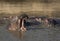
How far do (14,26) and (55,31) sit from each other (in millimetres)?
1151

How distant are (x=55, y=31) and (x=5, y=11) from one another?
3216 millimetres

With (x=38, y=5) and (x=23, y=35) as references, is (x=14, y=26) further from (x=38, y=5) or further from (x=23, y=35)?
(x=38, y=5)

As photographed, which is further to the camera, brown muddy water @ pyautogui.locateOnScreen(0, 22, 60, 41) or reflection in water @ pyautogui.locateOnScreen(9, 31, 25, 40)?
reflection in water @ pyautogui.locateOnScreen(9, 31, 25, 40)

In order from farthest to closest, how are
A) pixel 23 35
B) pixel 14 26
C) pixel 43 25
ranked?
pixel 43 25 → pixel 14 26 → pixel 23 35

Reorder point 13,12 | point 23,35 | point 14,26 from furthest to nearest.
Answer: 1. point 13,12
2. point 14,26
3. point 23,35

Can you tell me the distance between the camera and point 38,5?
38.2 feet

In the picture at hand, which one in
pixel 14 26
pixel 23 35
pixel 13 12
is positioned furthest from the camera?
pixel 13 12

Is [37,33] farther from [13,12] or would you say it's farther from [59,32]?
[13,12]

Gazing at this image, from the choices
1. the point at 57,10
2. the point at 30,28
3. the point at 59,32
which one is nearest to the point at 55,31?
the point at 59,32

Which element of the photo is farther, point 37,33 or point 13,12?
point 13,12

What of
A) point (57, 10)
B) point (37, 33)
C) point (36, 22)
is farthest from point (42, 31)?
point (57, 10)

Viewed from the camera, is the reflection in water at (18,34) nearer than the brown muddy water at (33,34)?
No

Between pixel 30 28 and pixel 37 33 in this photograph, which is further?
pixel 30 28

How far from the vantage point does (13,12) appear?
11.5 m
